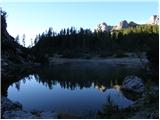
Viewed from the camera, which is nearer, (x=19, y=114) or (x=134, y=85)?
(x=19, y=114)

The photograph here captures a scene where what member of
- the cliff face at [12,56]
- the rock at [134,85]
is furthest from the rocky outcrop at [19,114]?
the cliff face at [12,56]

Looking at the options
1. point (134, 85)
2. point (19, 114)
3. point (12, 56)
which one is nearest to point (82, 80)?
point (134, 85)

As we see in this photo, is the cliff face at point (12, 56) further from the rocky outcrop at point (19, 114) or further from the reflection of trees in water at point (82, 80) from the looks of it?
the rocky outcrop at point (19, 114)

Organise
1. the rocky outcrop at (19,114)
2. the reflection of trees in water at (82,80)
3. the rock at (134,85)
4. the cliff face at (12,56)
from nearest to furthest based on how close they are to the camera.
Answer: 1. the rocky outcrop at (19,114)
2. the rock at (134,85)
3. the reflection of trees in water at (82,80)
4. the cliff face at (12,56)

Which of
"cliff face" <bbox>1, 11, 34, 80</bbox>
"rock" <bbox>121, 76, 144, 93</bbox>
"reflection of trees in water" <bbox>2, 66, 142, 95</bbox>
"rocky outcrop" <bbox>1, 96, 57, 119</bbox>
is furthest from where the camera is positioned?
"cliff face" <bbox>1, 11, 34, 80</bbox>

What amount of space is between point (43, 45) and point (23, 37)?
89.3 ft

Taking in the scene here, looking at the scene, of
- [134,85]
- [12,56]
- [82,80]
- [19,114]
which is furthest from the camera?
[12,56]

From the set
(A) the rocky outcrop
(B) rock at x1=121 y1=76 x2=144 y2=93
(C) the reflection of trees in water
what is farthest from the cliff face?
A: (A) the rocky outcrop

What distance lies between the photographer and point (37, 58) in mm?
67312

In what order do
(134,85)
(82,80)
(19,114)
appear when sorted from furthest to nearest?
(82,80) < (134,85) < (19,114)

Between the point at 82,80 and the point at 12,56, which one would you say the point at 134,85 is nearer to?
the point at 82,80

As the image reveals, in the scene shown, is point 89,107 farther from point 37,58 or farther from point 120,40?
point 120,40

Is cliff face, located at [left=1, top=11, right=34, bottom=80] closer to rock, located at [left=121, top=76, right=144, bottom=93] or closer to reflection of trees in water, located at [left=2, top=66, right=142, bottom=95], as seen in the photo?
reflection of trees in water, located at [left=2, top=66, right=142, bottom=95]

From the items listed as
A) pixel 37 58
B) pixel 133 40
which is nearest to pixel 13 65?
pixel 37 58
